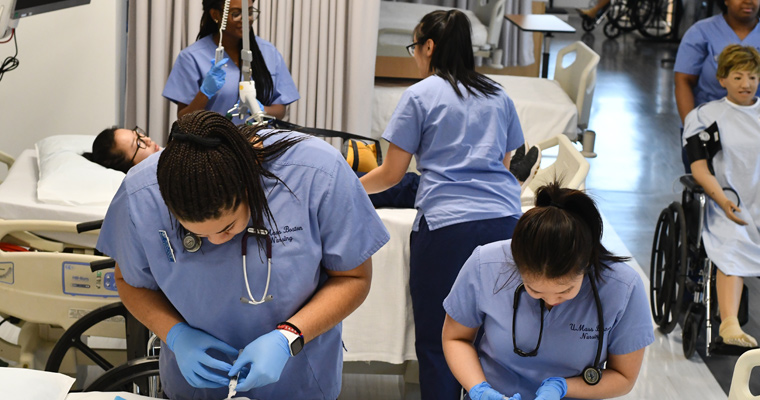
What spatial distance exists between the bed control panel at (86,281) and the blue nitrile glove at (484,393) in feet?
3.61

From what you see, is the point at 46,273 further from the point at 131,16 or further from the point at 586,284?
the point at 131,16

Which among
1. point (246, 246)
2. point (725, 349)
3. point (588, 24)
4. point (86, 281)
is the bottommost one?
point (725, 349)

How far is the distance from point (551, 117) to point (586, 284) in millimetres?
2852

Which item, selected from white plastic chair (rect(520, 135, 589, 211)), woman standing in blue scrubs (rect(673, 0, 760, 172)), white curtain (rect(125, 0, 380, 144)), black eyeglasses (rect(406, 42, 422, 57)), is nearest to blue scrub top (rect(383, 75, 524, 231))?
black eyeglasses (rect(406, 42, 422, 57))

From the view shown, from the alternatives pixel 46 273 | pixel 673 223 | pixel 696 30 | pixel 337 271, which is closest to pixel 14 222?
pixel 46 273

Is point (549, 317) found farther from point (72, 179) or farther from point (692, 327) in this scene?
point (692, 327)

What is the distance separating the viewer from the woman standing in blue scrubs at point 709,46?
342cm

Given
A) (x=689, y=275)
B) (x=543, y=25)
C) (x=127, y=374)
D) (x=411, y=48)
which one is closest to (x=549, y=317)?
(x=127, y=374)

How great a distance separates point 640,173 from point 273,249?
4.50m

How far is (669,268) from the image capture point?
3342 millimetres

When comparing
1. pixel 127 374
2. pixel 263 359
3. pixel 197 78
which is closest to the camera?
pixel 263 359

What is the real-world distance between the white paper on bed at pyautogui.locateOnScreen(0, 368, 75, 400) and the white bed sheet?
9.73ft

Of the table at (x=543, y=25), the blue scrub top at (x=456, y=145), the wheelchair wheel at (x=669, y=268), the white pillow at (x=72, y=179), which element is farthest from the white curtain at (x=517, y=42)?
the white pillow at (x=72, y=179)

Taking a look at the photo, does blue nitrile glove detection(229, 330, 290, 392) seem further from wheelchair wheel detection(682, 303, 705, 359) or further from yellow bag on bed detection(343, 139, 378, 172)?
wheelchair wheel detection(682, 303, 705, 359)
